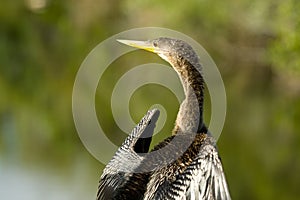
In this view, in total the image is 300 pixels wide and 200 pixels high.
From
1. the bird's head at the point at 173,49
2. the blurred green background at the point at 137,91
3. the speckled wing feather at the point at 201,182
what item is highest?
the blurred green background at the point at 137,91

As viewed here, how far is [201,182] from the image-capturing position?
4957 mm

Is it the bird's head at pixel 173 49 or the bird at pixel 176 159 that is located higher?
the bird's head at pixel 173 49

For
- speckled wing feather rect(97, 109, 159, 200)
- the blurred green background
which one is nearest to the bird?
speckled wing feather rect(97, 109, 159, 200)

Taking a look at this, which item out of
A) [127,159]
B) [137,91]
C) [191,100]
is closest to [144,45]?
[191,100]

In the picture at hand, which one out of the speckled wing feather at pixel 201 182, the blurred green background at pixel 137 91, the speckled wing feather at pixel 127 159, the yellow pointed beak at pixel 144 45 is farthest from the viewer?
the blurred green background at pixel 137 91

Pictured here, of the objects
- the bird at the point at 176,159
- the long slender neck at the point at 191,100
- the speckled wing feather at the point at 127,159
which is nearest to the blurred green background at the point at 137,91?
the speckled wing feather at the point at 127,159

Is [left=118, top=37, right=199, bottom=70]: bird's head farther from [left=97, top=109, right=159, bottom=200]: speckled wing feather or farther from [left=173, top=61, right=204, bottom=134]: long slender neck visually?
[left=97, top=109, right=159, bottom=200]: speckled wing feather

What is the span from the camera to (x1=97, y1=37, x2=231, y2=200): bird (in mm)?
4922

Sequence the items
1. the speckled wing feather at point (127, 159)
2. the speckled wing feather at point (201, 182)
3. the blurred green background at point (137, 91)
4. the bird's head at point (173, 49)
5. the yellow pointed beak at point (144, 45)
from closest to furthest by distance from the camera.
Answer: the speckled wing feather at point (201, 182)
the speckled wing feather at point (127, 159)
the bird's head at point (173, 49)
the yellow pointed beak at point (144, 45)
the blurred green background at point (137, 91)

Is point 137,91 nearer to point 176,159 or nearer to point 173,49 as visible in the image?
point 173,49

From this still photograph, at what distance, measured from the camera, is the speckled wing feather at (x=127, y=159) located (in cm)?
515

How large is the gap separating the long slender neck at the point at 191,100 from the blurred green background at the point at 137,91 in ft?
25.0

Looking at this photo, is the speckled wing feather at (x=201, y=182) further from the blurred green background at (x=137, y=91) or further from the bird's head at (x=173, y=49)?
the blurred green background at (x=137, y=91)

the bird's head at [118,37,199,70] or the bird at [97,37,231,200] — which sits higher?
the bird's head at [118,37,199,70]
